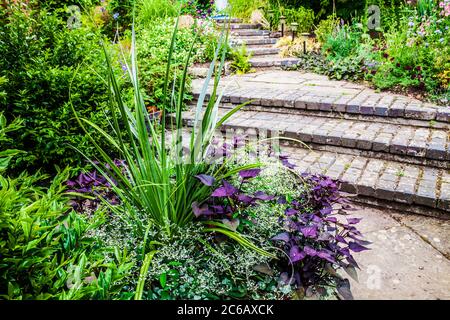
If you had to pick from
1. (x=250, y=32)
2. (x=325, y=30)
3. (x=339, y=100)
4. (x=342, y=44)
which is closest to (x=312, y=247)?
(x=339, y=100)

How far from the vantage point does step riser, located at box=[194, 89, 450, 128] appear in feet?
11.4

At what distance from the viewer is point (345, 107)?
3.80 m

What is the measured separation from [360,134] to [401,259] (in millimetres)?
1567

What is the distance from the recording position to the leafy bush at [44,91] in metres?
2.38

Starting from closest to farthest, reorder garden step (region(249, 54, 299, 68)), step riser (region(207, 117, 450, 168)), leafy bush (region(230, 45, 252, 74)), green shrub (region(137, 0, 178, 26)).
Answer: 1. step riser (region(207, 117, 450, 168))
2. leafy bush (region(230, 45, 252, 74))
3. garden step (region(249, 54, 299, 68))
4. green shrub (region(137, 0, 178, 26))

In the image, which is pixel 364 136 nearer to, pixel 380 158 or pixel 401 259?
pixel 380 158

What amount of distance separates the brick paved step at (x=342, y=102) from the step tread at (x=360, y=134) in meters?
0.12

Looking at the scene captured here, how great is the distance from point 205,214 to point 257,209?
32 centimetres

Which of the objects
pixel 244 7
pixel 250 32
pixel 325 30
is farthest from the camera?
pixel 244 7

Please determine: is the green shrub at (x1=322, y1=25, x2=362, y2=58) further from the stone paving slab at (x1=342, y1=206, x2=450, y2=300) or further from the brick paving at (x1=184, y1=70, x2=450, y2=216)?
the stone paving slab at (x1=342, y1=206, x2=450, y2=300)

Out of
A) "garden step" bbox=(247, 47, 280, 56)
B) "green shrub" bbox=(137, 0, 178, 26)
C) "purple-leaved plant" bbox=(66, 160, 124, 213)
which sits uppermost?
"green shrub" bbox=(137, 0, 178, 26)

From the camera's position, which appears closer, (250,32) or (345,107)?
(345,107)

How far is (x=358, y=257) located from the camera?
2.05 meters

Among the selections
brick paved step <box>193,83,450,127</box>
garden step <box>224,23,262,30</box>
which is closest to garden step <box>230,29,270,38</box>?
garden step <box>224,23,262,30</box>
